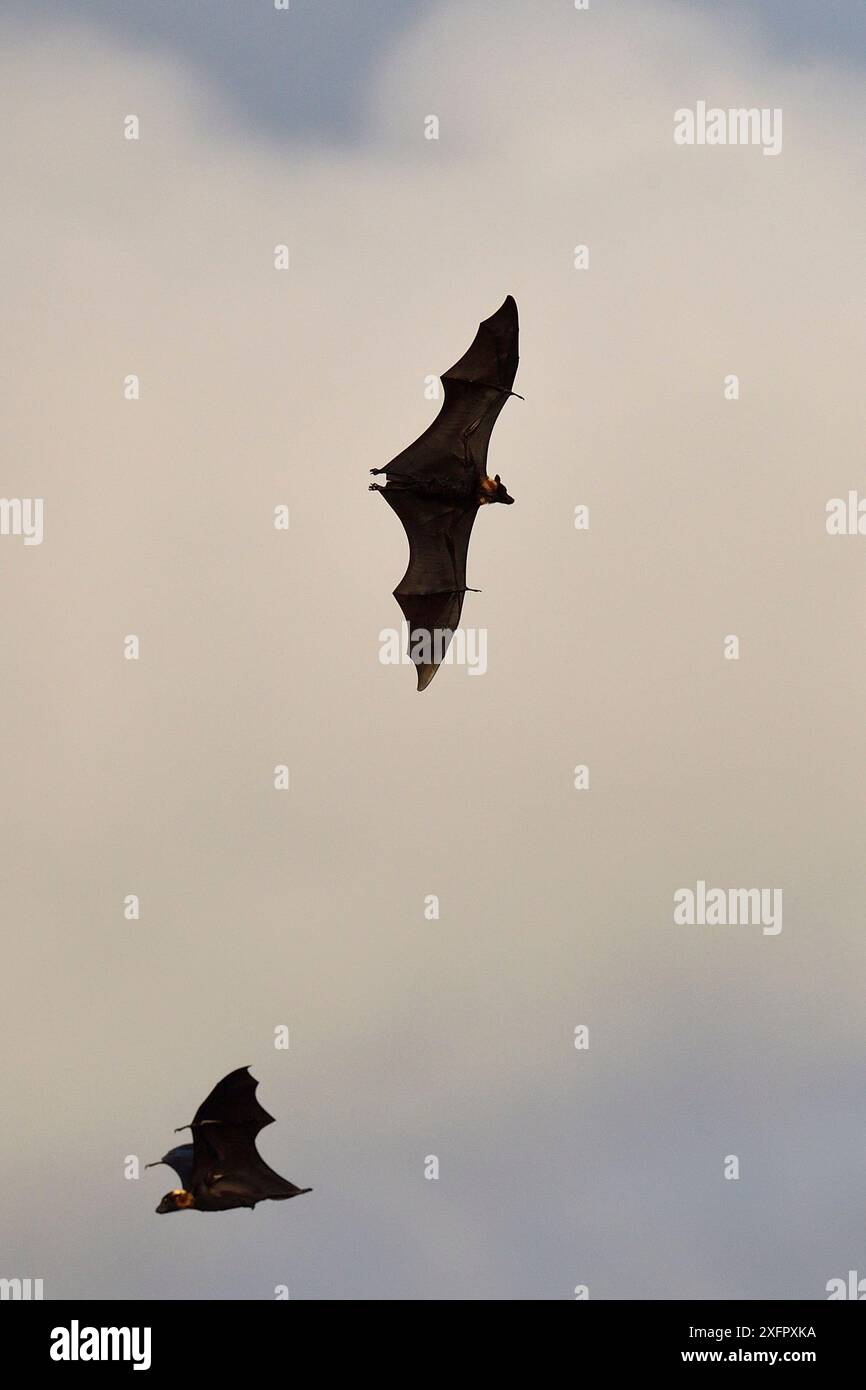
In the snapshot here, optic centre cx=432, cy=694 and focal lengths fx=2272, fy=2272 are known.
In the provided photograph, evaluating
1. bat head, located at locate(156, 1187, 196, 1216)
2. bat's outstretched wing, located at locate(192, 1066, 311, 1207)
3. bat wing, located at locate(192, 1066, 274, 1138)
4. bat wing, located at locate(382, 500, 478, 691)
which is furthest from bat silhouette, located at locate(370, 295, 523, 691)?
bat head, located at locate(156, 1187, 196, 1216)

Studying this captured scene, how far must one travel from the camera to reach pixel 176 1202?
58.4 meters

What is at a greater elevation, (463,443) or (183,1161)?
(463,443)

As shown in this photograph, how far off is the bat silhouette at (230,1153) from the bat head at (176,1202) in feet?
1.87

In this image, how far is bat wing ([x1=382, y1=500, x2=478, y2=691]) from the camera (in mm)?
61906

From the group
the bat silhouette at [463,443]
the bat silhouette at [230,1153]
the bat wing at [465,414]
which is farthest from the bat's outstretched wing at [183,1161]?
the bat wing at [465,414]

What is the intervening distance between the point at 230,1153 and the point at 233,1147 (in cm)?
18

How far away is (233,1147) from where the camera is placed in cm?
6025

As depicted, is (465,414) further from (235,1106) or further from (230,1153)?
(230,1153)

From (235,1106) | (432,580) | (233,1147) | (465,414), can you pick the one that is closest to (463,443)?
(465,414)

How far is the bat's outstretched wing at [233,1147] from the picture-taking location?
196 ft

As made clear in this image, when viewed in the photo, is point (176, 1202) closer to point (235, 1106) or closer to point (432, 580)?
point (235, 1106)

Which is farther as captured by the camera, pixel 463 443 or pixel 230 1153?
pixel 463 443

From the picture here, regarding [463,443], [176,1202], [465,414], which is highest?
[465,414]
